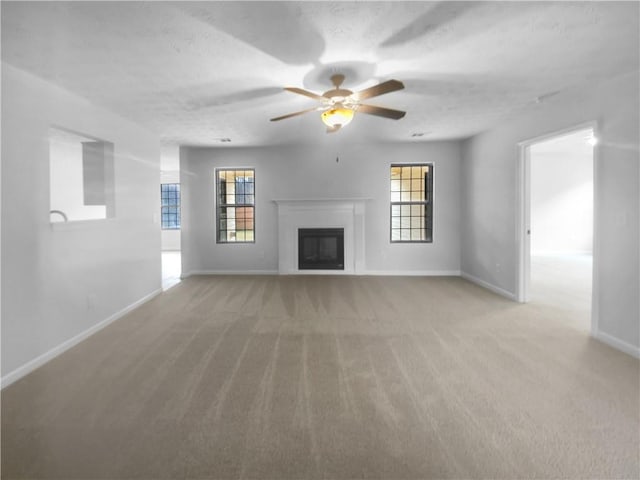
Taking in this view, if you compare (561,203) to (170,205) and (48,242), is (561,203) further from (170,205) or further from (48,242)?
(170,205)

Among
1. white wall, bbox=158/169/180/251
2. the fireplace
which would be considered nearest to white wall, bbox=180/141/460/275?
the fireplace

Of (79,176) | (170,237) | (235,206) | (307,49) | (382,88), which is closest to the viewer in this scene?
(307,49)

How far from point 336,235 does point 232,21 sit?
461cm

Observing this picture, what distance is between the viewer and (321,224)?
21.1 feet

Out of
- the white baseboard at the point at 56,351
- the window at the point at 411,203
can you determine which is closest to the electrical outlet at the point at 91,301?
the white baseboard at the point at 56,351

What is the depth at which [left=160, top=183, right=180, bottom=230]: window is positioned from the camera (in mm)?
10783

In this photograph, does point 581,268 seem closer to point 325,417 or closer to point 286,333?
point 286,333

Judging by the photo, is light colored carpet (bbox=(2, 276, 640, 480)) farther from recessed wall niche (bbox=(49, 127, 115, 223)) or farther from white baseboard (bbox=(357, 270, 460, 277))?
white baseboard (bbox=(357, 270, 460, 277))

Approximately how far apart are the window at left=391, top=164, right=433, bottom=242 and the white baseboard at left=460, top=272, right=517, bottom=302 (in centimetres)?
92

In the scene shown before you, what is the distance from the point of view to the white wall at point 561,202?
8.76 m

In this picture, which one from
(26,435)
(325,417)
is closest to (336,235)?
(325,417)

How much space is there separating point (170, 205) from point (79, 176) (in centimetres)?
387

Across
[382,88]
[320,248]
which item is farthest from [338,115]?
[320,248]

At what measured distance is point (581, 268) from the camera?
6.79 m
